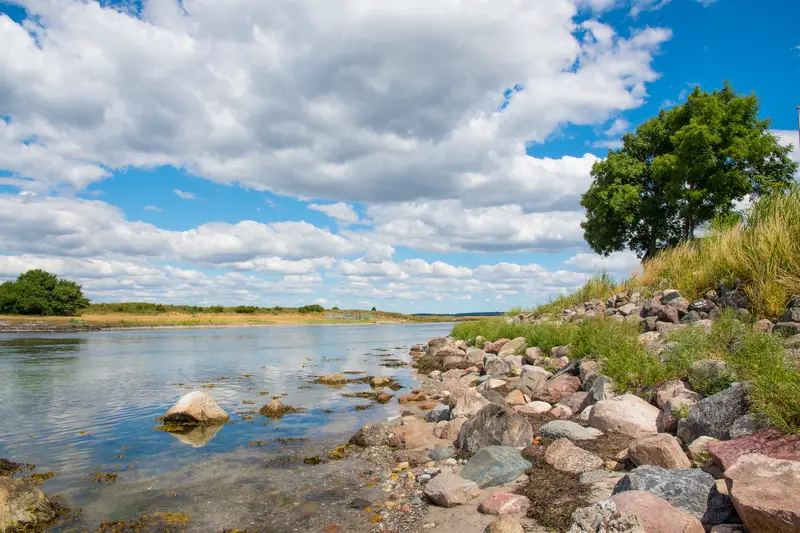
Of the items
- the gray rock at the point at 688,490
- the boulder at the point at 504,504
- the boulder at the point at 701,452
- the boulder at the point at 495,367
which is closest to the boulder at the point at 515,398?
the boulder at the point at 495,367

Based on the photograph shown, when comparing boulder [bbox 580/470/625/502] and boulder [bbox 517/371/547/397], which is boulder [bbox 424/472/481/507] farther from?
boulder [bbox 517/371/547/397]

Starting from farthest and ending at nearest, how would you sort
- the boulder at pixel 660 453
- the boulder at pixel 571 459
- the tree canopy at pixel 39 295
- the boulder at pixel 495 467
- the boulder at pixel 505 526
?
1. the tree canopy at pixel 39 295
2. the boulder at pixel 495 467
3. the boulder at pixel 571 459
4. the boulder at pixel 660 453
5. the boulder at pixel 505 526

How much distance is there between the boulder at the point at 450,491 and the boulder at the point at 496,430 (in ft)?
6.17

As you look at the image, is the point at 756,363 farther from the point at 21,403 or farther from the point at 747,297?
the point at 21,403

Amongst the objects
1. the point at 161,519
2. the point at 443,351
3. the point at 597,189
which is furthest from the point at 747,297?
the point at 597,189

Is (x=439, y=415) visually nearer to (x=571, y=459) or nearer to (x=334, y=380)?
(x=571, y=459)

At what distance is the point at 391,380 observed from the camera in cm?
2216

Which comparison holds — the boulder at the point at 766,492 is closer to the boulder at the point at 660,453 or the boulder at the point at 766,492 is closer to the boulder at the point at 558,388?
the boulder at the point at 660,453

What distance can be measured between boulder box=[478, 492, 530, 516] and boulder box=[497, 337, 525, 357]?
45.6 feet

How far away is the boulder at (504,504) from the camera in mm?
6734

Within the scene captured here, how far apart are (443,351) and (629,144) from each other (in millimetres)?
21858

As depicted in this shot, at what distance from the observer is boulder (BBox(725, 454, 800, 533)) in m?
4.10

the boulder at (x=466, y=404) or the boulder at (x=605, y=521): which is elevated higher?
the boulder at (x=605, y=521)

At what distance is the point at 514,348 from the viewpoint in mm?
21344
